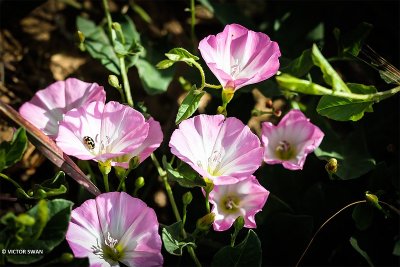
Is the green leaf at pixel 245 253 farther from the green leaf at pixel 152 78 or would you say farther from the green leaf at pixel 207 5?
the green leaf at pixel 207 5

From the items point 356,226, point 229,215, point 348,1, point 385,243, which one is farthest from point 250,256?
point 348,1

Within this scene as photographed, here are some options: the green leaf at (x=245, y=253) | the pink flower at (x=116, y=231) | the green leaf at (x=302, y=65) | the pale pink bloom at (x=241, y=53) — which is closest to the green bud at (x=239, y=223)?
the green leaf at (x=245, y=253)

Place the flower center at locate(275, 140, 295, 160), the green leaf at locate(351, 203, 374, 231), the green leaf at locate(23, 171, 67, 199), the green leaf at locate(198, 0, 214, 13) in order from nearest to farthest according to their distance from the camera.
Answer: the green leaf at locate(23, 171, 67, 199) → the green leaf at locate(351, 203, 374, 231) → the flower center at locate(275, 140, 295, 160) → the green leaf at locate(198, 0, 214, 13)

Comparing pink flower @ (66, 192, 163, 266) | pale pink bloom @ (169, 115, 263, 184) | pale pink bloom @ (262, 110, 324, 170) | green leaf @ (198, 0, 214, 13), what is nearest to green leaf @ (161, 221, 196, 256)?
pink flower @ (66, 192, 163, 266)

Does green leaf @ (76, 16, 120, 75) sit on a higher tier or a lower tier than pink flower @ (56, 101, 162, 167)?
lower

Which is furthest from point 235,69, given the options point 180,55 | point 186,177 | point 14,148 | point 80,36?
point 14,148

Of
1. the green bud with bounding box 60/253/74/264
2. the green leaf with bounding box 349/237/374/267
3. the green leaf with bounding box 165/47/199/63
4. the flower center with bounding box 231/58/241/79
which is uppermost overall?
the green leaf with bounding box 165/47/199/63

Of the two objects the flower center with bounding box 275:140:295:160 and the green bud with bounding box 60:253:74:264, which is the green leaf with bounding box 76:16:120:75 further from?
the green bud with bounding box 60:253:74:264
